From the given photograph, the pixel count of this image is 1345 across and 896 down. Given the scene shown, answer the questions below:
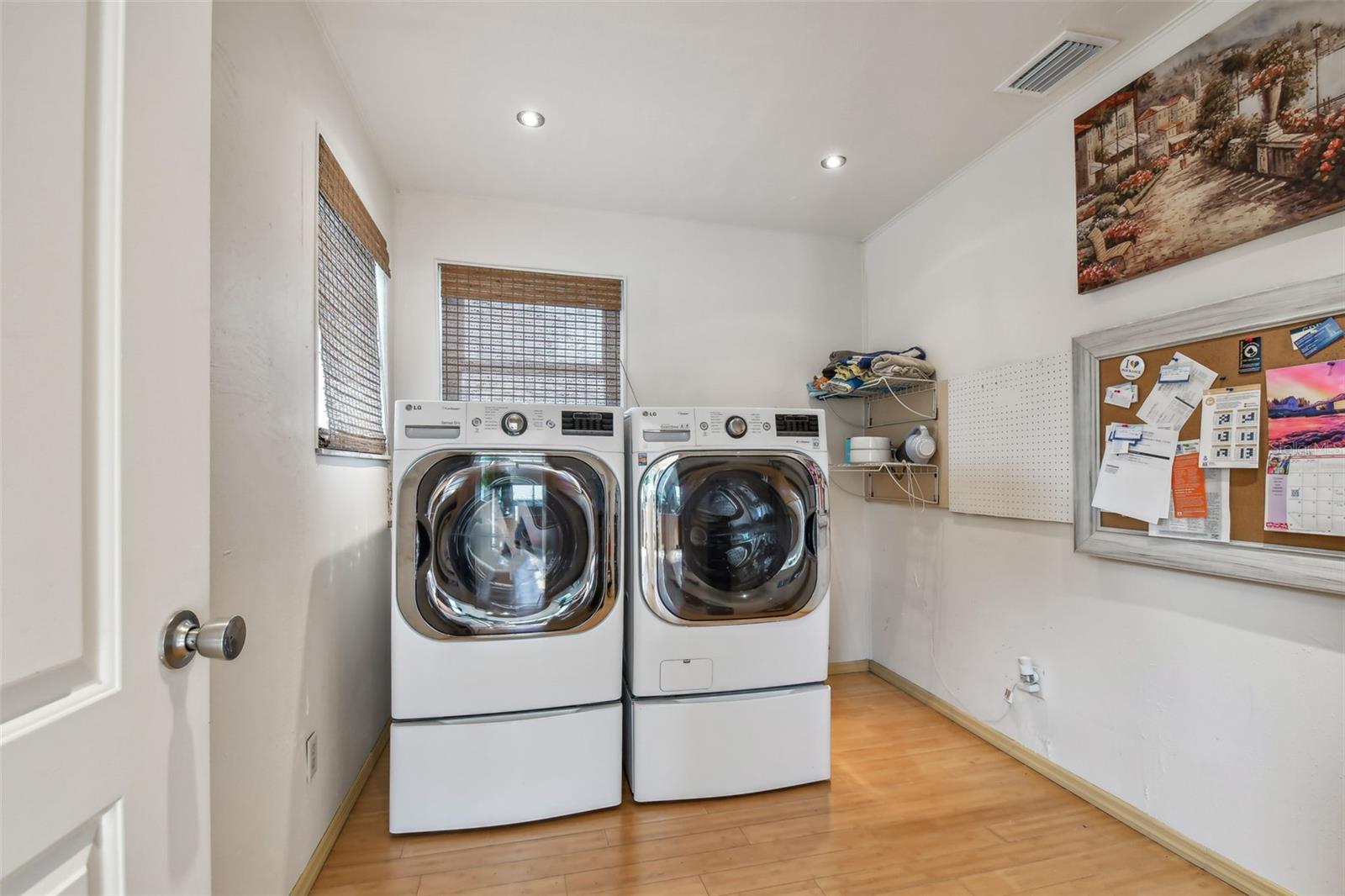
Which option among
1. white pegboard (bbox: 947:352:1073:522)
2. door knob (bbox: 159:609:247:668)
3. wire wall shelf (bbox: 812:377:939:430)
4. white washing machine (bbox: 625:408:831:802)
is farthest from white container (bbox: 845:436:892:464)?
door knob (bbox: 159:609:247:668)

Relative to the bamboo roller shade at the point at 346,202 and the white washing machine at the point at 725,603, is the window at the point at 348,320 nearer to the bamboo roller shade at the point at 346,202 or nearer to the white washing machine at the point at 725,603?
the bamboo roller shade at the point at 346,202

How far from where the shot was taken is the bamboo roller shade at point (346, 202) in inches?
69.2

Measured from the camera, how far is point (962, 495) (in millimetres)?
2545

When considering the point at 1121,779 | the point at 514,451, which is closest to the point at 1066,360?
the point at 1121,779

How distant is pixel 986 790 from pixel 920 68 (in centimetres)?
257

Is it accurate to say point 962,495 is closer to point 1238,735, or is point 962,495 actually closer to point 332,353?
point 1238,735

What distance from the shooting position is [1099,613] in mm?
1948

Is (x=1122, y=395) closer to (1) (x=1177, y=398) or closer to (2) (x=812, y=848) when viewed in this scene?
(1) (x=1177, y=398)

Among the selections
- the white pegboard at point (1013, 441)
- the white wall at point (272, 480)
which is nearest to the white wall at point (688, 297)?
the white pegboard at point (1013, 441)

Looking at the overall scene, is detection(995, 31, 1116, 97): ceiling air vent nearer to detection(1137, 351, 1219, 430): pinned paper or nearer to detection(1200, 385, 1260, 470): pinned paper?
detection(1137, 351, 1219, 430): pinned paper

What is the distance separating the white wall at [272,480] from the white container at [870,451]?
226cm

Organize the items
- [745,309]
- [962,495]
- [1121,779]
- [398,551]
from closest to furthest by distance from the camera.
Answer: [398,551] < [1121,779] < [962,495] < [745,309]

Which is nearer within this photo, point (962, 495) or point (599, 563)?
point (599, 563)

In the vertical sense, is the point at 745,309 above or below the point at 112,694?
above
